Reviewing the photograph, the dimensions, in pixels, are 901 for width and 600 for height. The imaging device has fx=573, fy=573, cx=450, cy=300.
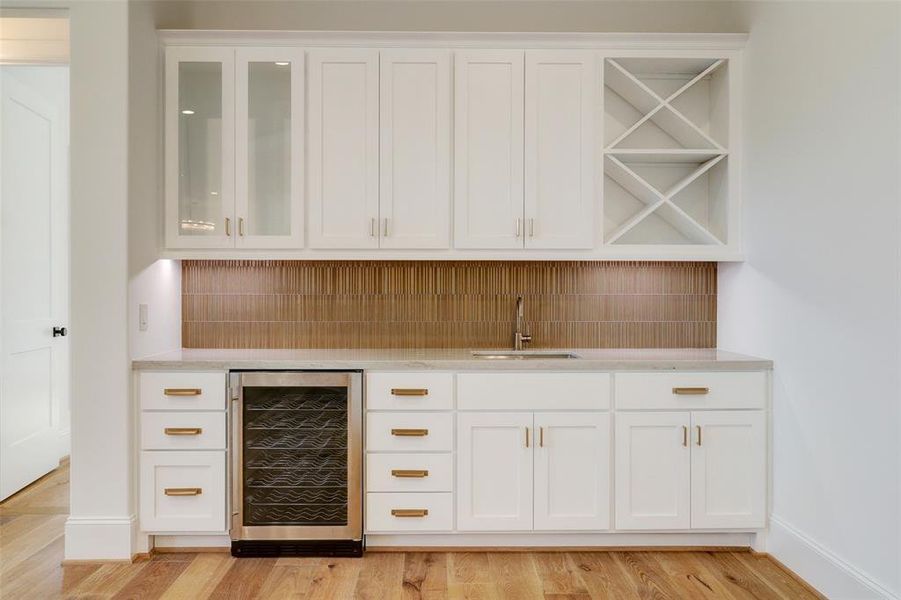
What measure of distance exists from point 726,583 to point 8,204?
4.22m

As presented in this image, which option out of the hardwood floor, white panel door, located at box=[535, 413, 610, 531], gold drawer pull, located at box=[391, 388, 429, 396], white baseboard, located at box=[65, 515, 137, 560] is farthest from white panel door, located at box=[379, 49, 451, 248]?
white baseboard, located at box=[65, 515, 137, 560]

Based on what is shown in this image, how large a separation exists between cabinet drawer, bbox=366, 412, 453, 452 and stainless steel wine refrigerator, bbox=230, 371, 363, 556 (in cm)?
7

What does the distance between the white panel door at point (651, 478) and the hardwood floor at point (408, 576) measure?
0.19 m

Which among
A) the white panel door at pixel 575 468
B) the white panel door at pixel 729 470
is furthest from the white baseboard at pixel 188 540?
the white panel door at pixel 729 470

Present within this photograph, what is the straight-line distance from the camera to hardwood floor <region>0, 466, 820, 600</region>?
229 centimetres

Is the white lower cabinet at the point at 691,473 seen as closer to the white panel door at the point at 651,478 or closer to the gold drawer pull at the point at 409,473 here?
the white panel door at the point at 651,478

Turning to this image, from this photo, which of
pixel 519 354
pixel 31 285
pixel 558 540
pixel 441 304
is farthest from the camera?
pixel 31 285

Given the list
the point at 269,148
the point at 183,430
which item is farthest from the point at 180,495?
the point at 269,148

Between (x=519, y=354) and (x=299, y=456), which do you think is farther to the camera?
(x=519, y=354)

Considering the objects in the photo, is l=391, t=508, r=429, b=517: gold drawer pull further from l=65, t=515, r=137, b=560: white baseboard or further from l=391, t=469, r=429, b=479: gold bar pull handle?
l=65, t=515, r=137, b=560: white baseboard

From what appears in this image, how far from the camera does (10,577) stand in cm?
241

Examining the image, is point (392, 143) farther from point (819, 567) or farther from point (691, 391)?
point (819, 567)

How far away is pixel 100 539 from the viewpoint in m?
2.55

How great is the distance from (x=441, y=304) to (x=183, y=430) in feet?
4.64
